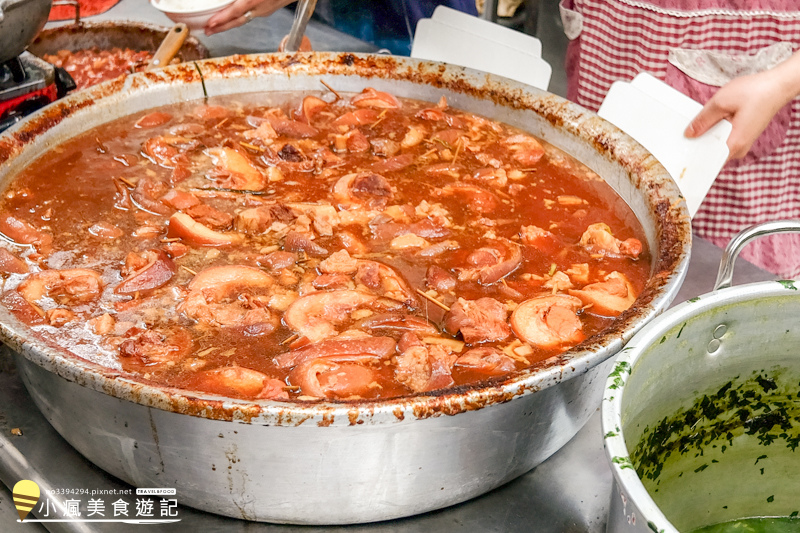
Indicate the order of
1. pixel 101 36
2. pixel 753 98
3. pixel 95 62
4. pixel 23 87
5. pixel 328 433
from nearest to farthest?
pixel 328 433, pixel 753 98, pixel 23 87, pixel 95 62, pixel 101 36

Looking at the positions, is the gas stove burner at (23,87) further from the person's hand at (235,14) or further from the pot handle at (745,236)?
the pot handle at (745,236)

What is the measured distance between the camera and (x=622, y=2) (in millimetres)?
3082

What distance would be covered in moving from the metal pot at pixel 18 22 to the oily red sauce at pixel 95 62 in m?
0.79

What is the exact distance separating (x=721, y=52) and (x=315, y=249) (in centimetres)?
197

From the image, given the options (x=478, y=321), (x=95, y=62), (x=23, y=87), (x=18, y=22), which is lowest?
(x=95, y=62)

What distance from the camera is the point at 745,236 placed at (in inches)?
60.0

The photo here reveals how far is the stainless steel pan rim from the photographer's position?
127 cm

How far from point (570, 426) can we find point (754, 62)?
6.63 feet

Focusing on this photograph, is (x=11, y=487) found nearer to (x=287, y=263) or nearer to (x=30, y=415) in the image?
(x=30, y=415)

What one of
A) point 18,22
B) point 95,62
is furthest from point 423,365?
point 95,62

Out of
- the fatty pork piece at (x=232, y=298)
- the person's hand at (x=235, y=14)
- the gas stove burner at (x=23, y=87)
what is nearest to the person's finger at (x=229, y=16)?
the person's hand at (x=235, y=14)

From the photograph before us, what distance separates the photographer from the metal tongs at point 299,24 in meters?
2.99

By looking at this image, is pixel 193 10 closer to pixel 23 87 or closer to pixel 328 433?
pixel 23 87

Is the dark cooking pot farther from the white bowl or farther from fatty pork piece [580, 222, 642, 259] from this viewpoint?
fatty pork piece [580, 222, 642, 259]
